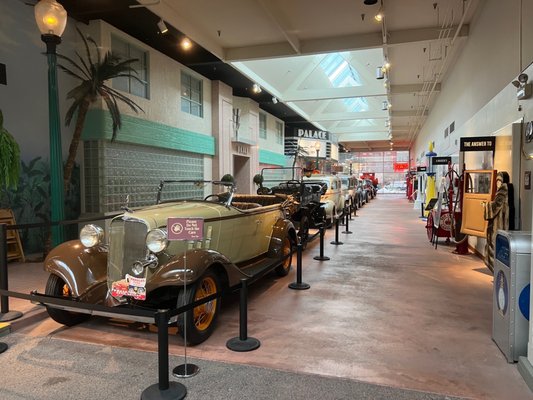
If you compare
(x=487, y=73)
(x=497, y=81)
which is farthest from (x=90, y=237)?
(x=487, y=73)

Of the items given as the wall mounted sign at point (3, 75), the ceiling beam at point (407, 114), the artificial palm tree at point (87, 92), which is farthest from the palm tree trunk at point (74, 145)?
the ceiling beam at point (407, 114)

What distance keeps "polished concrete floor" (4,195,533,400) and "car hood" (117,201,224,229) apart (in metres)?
1.09

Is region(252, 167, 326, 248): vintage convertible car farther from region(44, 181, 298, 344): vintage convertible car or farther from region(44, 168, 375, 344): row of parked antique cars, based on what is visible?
region(44, 181, 298, 344): vintage convertible car

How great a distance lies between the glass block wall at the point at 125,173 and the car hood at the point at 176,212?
301 centimetres

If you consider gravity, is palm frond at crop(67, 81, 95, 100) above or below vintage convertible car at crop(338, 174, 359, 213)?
above

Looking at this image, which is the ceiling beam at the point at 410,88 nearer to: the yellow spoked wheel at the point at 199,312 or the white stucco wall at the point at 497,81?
the white stucco wall at the point at 497,81

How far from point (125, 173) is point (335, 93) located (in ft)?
31.0

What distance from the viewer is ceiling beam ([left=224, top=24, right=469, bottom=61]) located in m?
9.08

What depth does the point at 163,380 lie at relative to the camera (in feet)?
8.20

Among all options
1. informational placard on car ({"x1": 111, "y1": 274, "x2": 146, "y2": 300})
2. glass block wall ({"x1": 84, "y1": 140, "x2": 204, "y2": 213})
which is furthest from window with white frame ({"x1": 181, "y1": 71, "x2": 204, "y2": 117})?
informational placard on car ({"x1": 111, "y1": 274, "x2": 146, "y2": 300})

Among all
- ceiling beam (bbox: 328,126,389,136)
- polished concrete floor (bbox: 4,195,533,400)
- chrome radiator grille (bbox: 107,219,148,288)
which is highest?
ceiling beam (bbox: 328,126,389,136)

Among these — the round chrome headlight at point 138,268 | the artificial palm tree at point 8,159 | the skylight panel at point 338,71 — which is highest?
the skylight panel at point 338,71

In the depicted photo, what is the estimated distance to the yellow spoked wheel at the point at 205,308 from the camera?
3.45m

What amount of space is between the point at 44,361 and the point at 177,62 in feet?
32.4
